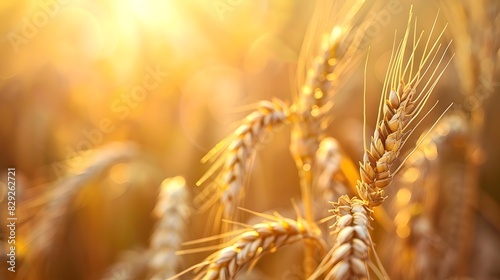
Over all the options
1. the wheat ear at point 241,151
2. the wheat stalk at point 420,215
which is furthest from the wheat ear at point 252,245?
the wheat stalk at point 420,215

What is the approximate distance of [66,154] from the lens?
2.13 m

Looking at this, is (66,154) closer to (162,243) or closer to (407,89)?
(162,243)

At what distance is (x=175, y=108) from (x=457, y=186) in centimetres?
124

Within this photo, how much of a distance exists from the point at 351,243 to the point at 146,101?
188cm

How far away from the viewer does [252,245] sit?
2.72ft

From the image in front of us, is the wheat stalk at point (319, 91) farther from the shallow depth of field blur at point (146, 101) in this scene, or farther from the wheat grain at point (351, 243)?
the shallow depth of field blur at point (146, 101)

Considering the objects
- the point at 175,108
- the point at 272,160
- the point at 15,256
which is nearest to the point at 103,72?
the point at 175,108

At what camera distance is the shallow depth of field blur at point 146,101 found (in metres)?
1.92

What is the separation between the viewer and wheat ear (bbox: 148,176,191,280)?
3.76ft

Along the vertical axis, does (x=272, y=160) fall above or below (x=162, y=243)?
above
